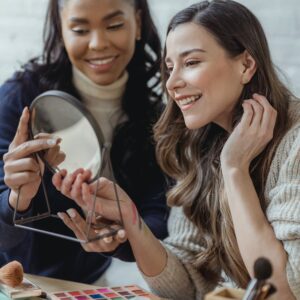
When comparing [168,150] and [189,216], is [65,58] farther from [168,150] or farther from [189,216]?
[189,216]

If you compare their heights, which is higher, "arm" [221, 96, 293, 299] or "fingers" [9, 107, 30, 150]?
"fingers" [9, 107, 30, 150]

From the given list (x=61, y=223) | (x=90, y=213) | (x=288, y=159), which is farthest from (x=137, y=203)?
(x=288, y=159)

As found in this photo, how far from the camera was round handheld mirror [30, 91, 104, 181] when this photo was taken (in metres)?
1.07

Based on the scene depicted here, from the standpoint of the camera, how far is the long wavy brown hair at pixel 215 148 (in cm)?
119

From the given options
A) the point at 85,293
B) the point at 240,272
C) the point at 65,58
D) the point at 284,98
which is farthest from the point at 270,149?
the point at 65,58

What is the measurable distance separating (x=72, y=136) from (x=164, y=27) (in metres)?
0.71

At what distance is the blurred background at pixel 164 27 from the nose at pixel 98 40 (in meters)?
0.36

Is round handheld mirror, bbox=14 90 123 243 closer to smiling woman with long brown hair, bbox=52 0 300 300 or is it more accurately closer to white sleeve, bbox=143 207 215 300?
smiling woman with long brown hair, bbox=52 0 300 300

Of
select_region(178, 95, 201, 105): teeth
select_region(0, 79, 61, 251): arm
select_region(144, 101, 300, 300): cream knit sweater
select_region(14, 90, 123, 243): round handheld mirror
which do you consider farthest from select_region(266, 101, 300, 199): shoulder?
select_region(0, 79, 61, 251): arm

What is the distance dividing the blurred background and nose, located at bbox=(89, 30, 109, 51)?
0.36 meters

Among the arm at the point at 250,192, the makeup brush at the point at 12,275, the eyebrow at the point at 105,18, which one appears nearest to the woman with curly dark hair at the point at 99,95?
the eyebrow at the point at 105,18

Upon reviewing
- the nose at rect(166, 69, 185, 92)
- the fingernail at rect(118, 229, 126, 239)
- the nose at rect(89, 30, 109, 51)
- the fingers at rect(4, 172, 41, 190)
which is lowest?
the fingernail at rect(118, 229, 126, 239)

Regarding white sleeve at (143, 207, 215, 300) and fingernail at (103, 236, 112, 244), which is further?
white sleeve at (143, 207, 215, 300)

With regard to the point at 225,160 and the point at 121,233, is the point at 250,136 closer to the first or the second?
the point at 225,160
